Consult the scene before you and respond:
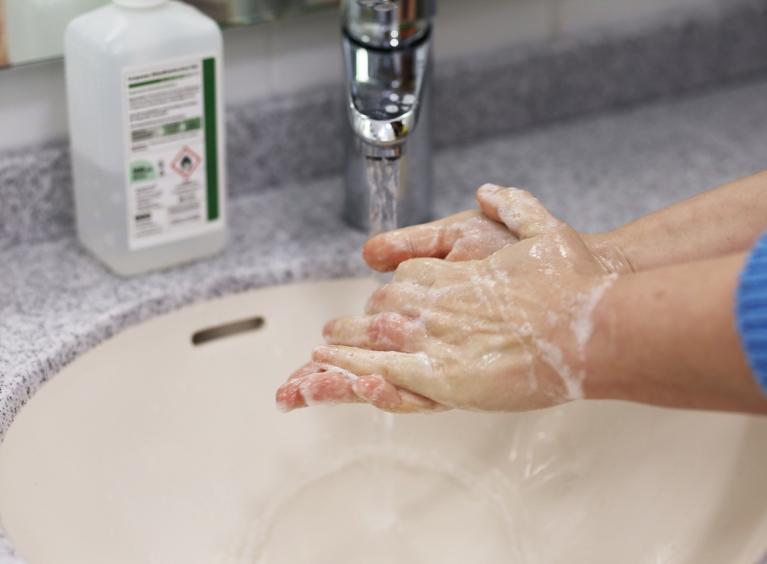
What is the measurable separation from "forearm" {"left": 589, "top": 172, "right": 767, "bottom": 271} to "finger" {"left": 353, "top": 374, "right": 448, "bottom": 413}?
0.55 feet

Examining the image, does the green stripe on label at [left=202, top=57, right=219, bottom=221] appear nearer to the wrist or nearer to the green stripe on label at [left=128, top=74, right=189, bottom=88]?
the green stripe on label at [left=128, top=74, right=189, bottom=88]

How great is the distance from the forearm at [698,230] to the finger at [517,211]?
6cm

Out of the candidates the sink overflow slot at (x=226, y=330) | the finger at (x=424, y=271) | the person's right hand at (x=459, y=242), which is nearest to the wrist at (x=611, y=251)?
the person's right hand at (x=459, y=242)

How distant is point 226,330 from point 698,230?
1.19 ft

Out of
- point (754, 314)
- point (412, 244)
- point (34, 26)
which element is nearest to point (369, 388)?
point (412, 244)

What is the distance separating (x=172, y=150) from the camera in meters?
0.83

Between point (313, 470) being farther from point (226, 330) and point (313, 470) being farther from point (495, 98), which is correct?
point (495, 98)

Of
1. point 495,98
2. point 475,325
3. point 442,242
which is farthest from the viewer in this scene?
point 495,98

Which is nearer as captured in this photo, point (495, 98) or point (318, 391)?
point (318, 391)

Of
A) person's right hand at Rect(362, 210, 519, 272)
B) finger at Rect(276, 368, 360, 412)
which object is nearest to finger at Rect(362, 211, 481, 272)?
person's right hand at Rect(362, 210, 519, 272)

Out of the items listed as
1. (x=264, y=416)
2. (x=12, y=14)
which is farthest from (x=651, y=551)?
(x=12, y=14)

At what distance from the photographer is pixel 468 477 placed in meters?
0.87

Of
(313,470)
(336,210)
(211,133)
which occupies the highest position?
(211,133)

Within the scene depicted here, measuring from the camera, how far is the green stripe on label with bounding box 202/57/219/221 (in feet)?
2.69
